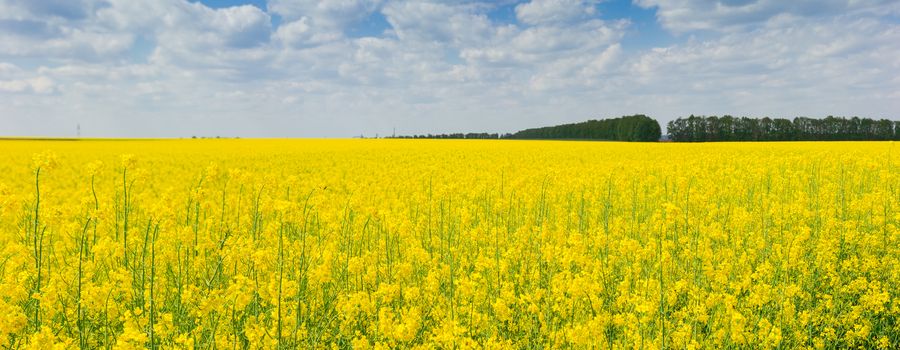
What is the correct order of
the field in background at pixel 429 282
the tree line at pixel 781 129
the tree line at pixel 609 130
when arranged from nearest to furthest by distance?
the field in background at pixel 429 282, the tree line at pixel 781 129, the tree line at pixel 609 130

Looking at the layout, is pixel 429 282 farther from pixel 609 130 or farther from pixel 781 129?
pixel 609 130

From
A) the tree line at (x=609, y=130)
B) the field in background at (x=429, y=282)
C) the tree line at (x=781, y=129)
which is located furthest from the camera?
the tree line at (x=609, y=130)

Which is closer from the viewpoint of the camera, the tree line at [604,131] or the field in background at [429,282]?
the field in background at [429,282]

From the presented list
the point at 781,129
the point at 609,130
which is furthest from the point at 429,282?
the point at 609,130

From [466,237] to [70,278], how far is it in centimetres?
432

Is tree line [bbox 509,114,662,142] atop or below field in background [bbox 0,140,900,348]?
atop

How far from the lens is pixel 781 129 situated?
3172 inches

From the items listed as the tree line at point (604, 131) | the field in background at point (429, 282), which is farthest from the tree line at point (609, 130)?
the field in background at point (429, 282)

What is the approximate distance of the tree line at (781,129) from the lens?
78188mm

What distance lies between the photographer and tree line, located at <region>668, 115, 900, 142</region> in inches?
3078

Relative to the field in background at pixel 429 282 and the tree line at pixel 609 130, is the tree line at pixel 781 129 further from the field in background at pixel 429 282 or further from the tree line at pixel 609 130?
the field in background at pixel 429 282

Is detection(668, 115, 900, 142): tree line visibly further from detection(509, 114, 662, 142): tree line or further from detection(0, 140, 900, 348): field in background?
detection(0, 140, 900, 348): field in background

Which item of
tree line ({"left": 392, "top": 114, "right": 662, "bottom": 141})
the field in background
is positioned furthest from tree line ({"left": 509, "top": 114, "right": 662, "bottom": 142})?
the field in background

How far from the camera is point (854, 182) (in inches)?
476
